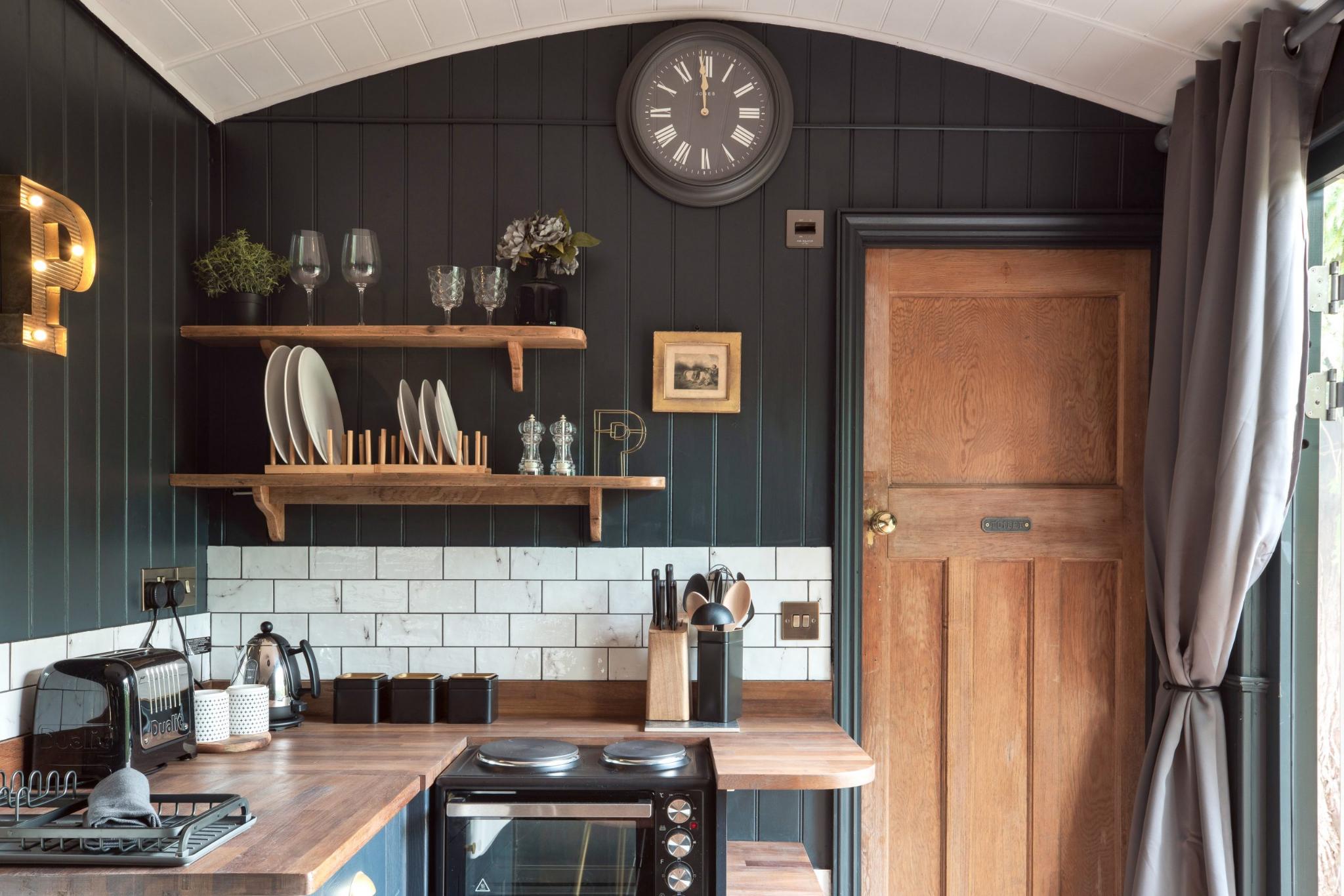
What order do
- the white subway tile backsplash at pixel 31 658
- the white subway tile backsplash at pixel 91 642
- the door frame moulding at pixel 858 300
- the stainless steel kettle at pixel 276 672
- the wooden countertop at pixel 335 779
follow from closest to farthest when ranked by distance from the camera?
1. the wooden countertop at pixel 335 779
2. the white subway tile backsplash at pixel 31 658
3. the white subway tile backsplash at pixel 91 642
4. the stainless steel kettle at pixel 276 672
5. the door frame moulding at pixel 858 300

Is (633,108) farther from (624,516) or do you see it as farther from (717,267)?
(624,516)

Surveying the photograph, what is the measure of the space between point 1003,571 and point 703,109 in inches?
57.5

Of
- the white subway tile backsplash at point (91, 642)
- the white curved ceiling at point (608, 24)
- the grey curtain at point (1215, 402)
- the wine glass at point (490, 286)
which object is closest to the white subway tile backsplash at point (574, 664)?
the wine glass at point (490, 286)

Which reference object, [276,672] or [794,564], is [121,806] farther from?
[794,564]

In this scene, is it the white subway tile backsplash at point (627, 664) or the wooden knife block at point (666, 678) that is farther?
the white subway tile backsplash at point (627, 664)

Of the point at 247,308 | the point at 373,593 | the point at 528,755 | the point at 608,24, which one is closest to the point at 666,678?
the point at 528,755

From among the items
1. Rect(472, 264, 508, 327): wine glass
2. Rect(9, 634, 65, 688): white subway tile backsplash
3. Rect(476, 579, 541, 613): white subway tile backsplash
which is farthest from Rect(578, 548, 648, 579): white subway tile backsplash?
Rect(9, 634, 65, 688): white subway tile backsplash

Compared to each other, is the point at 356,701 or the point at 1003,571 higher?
the point at 1003,571

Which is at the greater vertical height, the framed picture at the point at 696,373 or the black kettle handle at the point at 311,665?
the framed picture at the point at 696,373

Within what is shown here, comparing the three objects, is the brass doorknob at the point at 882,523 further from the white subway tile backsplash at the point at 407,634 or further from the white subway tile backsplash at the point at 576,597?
the white subway tile backsplash at the point at 407,634

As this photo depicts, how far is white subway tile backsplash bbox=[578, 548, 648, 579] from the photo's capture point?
2936 mm

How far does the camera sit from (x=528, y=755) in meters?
2.40

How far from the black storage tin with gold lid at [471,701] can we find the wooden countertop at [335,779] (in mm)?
39

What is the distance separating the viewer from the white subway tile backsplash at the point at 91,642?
88.0 inches
